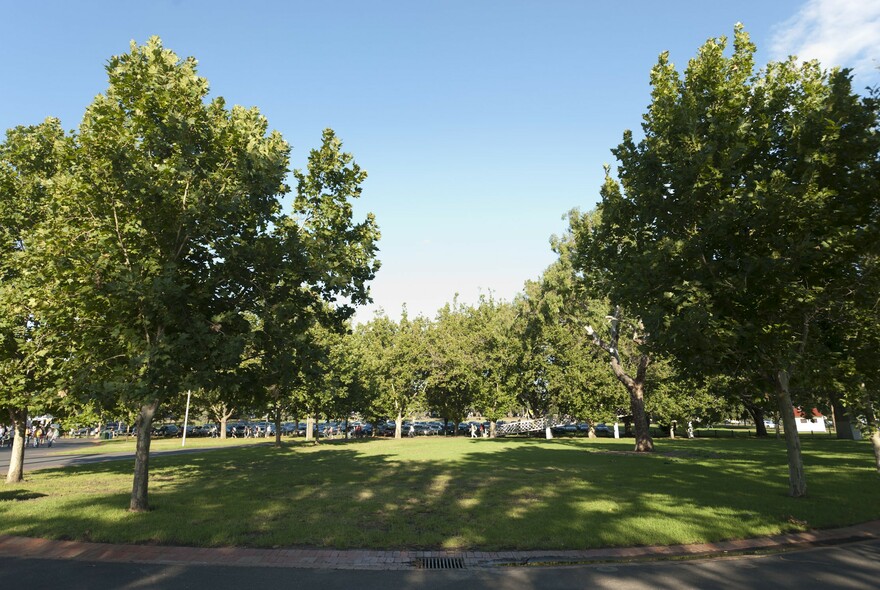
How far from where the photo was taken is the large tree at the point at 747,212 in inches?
428

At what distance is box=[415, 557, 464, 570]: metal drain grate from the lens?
7359 millimetres

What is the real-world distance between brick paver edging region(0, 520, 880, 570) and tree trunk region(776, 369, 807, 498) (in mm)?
3902

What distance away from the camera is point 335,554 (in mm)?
7945

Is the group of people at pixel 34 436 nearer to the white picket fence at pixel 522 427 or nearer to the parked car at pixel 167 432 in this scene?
the parked car at pixel 167 432

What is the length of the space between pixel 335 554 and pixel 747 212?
36.9 feet

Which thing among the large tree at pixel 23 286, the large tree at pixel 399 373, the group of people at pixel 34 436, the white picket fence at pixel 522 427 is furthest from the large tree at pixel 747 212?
the group of people at pixel 34 436

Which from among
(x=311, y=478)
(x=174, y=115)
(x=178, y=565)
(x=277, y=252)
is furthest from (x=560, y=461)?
(x=174, y=115)

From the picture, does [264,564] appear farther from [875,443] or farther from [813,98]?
[875,443]

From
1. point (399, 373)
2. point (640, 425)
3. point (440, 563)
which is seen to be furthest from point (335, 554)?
point (399, 373)

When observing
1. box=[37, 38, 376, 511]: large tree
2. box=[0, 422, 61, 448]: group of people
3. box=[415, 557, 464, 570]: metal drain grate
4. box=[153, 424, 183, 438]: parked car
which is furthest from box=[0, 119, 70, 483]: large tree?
box=[153, 424, 183, 438]: parked car

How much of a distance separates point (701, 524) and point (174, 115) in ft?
45.1

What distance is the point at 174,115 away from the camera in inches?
430

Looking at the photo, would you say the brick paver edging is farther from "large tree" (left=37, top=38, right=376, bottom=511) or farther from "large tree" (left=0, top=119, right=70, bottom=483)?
"large tree" (left=0, top=119, right=70, bottom=483)

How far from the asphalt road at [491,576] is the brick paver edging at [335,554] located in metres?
0.28
